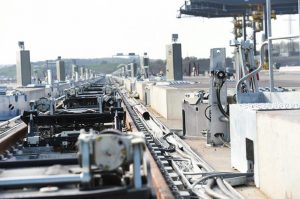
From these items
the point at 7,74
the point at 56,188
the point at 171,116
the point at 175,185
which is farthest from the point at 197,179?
the point at 7,74

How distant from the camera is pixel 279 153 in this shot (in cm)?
793

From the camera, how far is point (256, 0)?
81188mm

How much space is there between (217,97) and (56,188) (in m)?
9.50

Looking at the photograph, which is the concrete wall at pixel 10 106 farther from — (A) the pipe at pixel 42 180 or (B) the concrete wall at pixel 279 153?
(A) the pipe at pixel 42 180

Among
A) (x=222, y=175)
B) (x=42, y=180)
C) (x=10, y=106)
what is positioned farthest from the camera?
(x=10, y=106)

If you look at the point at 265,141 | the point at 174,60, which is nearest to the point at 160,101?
the point at 174,60

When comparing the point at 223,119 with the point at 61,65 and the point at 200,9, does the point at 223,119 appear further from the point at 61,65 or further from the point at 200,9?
the point at 200,9

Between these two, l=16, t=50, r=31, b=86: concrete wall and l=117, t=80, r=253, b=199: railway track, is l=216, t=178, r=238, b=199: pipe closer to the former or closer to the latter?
l=117, t=80, r=253, b=199: railway track

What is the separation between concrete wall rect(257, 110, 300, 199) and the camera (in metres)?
7.33

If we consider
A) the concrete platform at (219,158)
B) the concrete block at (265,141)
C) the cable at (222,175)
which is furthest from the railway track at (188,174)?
the concrete block at (265,141)

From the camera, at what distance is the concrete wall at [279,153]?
24.0ft

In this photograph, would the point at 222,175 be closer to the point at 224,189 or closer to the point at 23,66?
the point at 224,189

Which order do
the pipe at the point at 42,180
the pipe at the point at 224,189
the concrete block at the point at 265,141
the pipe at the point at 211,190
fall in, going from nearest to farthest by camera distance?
the pipe at the point at 42,180
the concrete block at the point at 265,141
the pipe at the point at 211,190
the pipe at the point at 224,189

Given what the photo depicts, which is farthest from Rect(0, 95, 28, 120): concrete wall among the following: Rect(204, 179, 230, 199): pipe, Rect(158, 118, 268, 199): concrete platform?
Rect(204, 179, 230, 199): pipe
